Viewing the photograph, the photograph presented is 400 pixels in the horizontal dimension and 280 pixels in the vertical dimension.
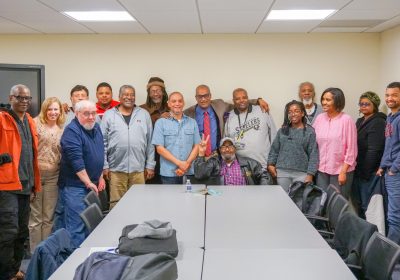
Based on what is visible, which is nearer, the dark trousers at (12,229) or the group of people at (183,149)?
the dark trousers at (12,229)

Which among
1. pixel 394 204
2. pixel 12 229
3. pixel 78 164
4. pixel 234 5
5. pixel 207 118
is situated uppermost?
pixel 234 5

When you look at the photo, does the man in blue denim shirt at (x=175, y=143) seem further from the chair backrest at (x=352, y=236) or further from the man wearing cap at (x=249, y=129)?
the chair backrest at (x=352, y=236)

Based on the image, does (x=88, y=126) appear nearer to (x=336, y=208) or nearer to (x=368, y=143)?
(x=336, y=208)

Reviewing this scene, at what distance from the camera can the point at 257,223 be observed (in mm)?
2840

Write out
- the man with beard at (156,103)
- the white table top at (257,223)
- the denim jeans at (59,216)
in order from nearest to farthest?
the white table top at (257,223) < the denim jeans at (59,216) < the man with beard at (156,103)

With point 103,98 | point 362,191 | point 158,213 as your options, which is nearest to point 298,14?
point 362,191

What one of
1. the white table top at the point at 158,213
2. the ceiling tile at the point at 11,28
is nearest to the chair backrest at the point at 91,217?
the white table top at the point at 158,213

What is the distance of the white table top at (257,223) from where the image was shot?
244 cm

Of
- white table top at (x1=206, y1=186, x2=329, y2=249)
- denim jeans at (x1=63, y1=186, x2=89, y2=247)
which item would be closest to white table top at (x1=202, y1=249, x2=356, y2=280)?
white table top at (x1=206, y1=186, x2=329, y2=249)

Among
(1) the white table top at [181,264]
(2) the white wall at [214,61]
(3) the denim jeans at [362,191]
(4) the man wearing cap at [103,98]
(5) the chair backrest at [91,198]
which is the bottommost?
(3) the denim jeans at [362,191]

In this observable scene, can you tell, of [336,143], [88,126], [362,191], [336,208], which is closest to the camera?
[336,208]

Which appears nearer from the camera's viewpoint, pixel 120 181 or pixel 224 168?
pixel 224 168

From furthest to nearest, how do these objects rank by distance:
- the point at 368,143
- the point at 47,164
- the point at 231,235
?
the point at 368,143 < the point at 47,164 < the point at 231,235

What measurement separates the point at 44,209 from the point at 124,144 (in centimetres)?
108
